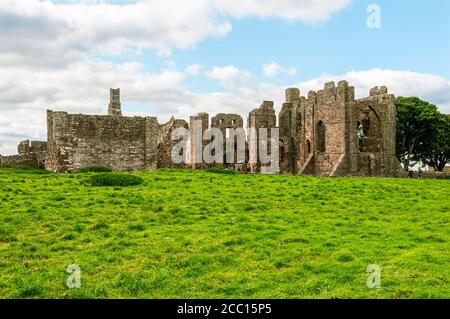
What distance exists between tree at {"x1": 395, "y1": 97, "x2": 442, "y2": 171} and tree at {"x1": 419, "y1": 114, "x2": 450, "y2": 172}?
202 millimetres

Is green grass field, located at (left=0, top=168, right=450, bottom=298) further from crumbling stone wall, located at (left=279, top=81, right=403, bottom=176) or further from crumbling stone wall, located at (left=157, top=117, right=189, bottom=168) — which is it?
crumbling stone wall, located at (left=157, top=117, right=189, bottom=168)

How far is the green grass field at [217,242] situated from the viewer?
11367mm

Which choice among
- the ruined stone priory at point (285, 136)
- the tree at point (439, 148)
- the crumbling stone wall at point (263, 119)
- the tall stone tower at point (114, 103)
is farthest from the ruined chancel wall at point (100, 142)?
the tree at point (439, 148)

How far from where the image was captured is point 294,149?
60.1 meters

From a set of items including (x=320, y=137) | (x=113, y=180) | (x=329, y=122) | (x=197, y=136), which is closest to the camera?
(x=113, y=180)

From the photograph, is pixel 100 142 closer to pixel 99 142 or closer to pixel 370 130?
pixel 99 142

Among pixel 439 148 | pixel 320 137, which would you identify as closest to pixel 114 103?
pixel 320 137

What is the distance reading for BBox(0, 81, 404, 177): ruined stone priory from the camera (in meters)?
39.6

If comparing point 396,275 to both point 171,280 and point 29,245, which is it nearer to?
point 171,280

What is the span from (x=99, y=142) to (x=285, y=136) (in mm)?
27215

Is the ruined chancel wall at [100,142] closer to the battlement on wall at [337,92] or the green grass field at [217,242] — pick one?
the green grass field at [217,242]

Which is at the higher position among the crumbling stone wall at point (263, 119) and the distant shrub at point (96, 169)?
the crumbling stone wall at point (263, 119)

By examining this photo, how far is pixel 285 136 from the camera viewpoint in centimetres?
6038

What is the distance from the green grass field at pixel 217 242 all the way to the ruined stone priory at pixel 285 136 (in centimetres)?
1307
